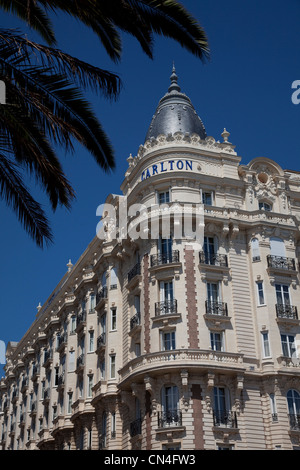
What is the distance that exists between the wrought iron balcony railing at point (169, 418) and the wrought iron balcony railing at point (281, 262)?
41.1 feet

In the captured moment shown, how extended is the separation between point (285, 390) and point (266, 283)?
24.4 feet

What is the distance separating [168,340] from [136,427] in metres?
6.05

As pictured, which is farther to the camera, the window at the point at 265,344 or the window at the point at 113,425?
the window at the point at 113,425

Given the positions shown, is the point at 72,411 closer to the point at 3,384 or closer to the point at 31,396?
the point at 31,396

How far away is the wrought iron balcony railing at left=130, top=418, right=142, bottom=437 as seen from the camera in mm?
41000

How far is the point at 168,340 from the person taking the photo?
41531 millimetres

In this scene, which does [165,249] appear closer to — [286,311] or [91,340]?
[286,311]

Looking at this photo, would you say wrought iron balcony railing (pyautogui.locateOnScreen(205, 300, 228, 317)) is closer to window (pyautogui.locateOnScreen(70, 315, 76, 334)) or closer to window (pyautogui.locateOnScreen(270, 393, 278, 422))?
window (pyautogui.locateOnScreen(270, 393, 278, 422))

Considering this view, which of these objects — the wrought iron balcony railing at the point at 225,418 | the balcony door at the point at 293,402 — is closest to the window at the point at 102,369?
the wrought iron balcony railing at the point at 225,418

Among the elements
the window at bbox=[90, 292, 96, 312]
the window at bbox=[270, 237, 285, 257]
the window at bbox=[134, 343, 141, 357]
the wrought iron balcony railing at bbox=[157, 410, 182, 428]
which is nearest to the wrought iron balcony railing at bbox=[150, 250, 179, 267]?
the window at bbox=[134, 343, 141, 357]

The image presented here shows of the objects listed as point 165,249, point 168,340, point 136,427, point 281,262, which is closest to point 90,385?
point 136,427

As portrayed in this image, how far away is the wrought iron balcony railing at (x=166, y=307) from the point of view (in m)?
41.7

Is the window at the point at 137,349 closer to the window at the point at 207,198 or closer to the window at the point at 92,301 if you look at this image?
the window at the point at 92,301

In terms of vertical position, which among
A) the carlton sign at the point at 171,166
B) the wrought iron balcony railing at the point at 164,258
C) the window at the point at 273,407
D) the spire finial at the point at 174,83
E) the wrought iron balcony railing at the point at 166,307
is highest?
the spire finial at the point at 174,83
